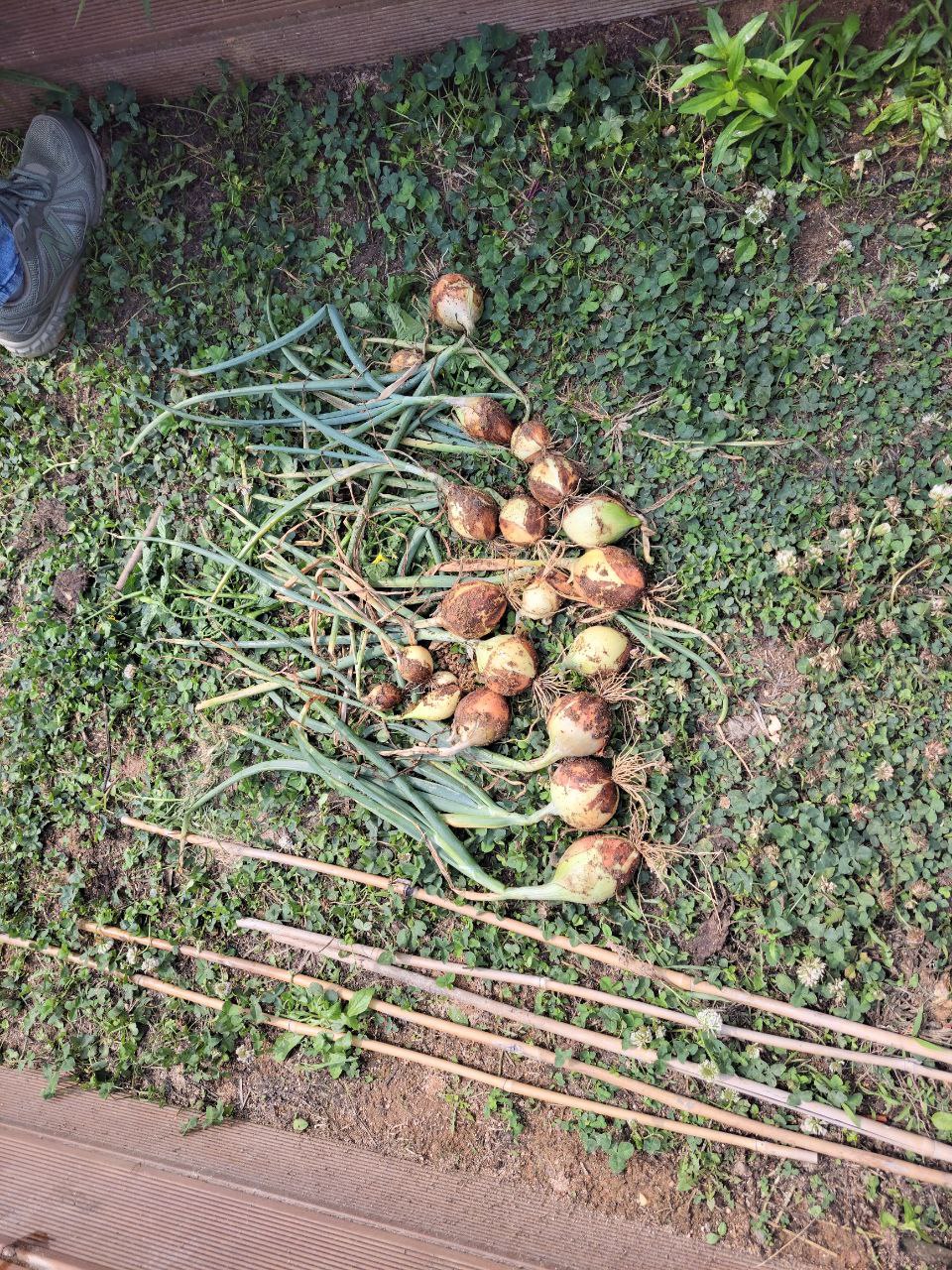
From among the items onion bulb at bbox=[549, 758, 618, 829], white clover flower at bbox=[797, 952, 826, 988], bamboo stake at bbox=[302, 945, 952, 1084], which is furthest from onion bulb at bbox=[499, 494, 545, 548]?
white clover flower at bbox=[797, 952, 826, 988]

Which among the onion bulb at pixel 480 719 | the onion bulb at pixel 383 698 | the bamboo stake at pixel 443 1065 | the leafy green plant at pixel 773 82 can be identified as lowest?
the bamboo stake at pixel 443 1065

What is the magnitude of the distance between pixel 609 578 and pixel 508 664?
382 mm

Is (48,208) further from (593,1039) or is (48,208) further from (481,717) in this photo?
(593,1039)

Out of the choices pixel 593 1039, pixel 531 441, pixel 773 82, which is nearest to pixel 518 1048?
pixel 593 1039

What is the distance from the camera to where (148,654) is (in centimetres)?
281

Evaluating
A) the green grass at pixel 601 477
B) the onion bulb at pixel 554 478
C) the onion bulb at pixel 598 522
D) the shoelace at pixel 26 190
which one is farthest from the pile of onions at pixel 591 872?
the shoelace at pixel 26 190

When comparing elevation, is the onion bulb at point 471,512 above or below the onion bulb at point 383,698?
above

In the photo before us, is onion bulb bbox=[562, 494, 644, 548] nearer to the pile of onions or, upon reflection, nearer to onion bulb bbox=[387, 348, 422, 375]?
onion bulb bbox=[387, 348, 422, 375]

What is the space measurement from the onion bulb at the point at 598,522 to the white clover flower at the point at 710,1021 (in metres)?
1.37

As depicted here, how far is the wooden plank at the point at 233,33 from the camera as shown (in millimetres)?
2402

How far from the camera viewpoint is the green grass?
2.25 m

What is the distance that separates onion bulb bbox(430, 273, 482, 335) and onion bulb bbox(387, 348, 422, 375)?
137mm

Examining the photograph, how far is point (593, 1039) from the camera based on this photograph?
2.35 meters

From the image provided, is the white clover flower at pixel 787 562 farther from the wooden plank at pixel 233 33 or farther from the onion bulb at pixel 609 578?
the wooden plank at pixel 233 33
